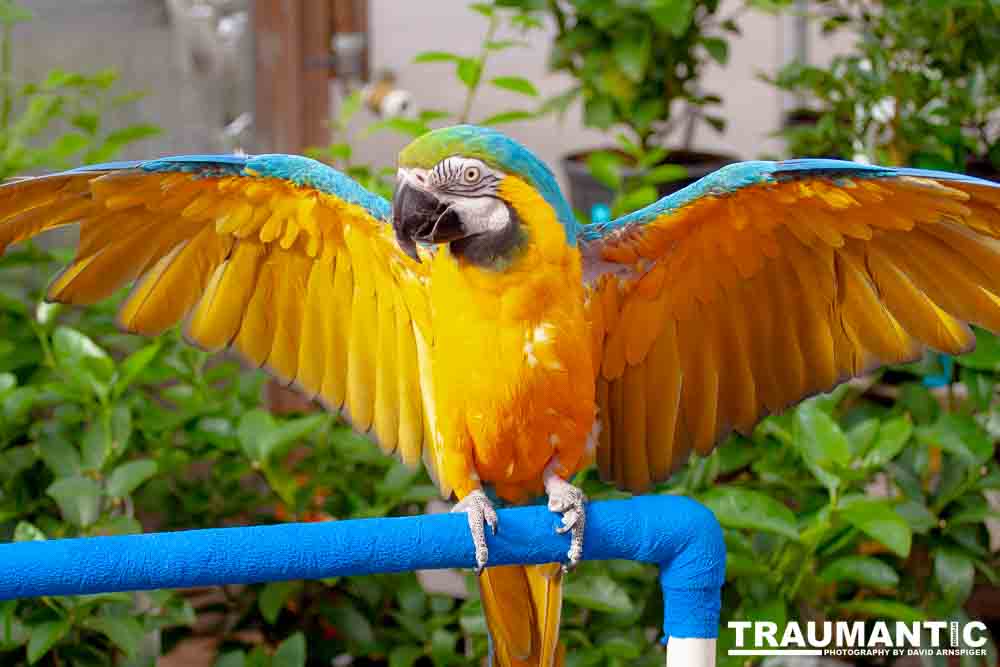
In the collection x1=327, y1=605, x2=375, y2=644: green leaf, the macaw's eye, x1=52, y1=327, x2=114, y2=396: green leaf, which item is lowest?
x1=327, y1=605, x2=375, y2=644: green leaf

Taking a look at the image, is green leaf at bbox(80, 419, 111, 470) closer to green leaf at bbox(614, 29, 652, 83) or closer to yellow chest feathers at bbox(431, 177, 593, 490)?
yellow chest feathers at bbox(431, 177, 593, 490)

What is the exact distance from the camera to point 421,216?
66 cm

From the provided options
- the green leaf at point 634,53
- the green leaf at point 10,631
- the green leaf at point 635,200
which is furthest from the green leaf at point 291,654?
the green leaf at point 634,53

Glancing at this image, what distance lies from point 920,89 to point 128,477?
40.4 inches

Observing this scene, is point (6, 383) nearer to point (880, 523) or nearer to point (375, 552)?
point (375, 552)

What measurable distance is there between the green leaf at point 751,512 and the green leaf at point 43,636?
57 cm

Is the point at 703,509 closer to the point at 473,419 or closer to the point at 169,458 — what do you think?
the point at 473,419

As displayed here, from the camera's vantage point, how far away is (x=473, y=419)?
0.71 meters

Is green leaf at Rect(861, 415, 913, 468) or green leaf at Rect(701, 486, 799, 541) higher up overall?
green leaf at Rect(861, 415, 913, 468)

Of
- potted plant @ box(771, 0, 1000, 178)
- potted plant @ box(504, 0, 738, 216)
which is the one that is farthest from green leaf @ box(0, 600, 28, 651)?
potted plant @ box(771, 0, 1000, 178)

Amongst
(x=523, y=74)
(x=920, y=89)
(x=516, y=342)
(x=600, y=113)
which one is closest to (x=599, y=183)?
(x=600, y=113)

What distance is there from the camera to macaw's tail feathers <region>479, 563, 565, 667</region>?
0.79m

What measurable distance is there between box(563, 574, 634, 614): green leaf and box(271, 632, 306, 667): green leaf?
0.24 metres

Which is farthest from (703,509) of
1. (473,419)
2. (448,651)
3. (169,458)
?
(169,458)
